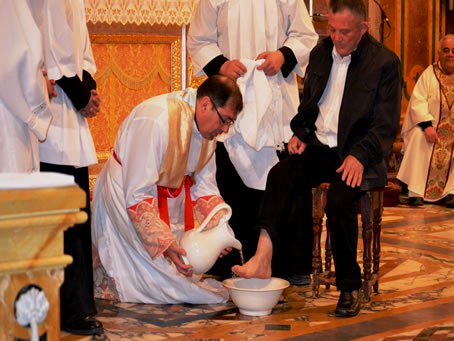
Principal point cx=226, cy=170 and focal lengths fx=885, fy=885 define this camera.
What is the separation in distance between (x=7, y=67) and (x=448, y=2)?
330 inches

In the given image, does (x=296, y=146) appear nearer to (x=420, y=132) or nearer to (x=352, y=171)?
(x=352, y=171)

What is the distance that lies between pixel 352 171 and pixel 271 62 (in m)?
1.00

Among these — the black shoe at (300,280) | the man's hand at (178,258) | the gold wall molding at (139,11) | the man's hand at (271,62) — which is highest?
the gold wall molding at (139,11)

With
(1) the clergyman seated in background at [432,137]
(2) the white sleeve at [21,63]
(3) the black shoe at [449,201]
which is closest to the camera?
(2) the white sleeve at [21,63]

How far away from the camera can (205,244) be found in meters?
4.17

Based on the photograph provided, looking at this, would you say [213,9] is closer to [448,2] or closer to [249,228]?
[249,228]

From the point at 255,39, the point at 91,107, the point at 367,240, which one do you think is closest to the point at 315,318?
the point at 367,240

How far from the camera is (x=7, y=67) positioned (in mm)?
3346

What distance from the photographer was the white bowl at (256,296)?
13.6ft

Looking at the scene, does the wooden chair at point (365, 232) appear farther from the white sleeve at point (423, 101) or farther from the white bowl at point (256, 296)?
the white sleeve at point (423, 101)

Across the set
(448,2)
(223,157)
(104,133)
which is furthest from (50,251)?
(448,2)

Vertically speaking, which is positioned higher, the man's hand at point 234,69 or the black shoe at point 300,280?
the man's hand at point 234,69

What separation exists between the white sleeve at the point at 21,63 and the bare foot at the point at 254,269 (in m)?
1.28

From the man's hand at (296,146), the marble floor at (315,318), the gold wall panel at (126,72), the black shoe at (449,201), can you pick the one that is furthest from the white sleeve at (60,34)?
the black shoe at (449,201)
